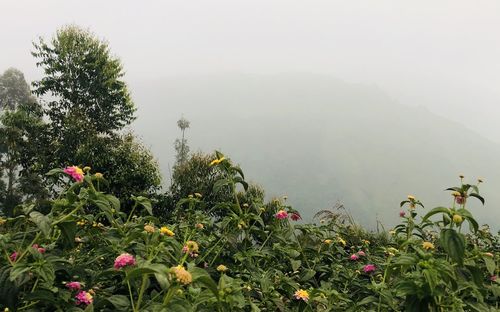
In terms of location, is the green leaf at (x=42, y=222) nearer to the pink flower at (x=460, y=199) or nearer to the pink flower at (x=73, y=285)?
the pink flower at (x=73, y=285)

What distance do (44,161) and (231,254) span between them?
74.4 ft

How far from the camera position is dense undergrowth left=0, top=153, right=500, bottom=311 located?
169 centimetres

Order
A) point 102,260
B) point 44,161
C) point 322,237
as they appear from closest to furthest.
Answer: point 102,260
point 322,237
point 44,161

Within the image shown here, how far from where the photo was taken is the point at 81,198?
6.46 ft

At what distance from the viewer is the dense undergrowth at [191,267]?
1.69 m

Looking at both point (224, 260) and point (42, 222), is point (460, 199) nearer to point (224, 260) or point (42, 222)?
point (224, 260)

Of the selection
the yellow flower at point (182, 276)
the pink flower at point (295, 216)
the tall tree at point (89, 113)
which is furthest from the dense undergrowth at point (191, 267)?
the tall tree at point (89, 113)

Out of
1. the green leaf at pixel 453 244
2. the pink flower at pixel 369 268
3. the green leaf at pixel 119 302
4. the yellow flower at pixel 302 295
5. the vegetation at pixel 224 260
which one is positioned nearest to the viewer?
the green leaf at pixel 119 302

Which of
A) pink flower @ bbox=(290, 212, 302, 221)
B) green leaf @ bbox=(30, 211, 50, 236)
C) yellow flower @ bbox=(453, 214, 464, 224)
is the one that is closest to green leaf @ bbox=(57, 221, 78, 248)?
green leaf @ bbox=(30, 211, 50, 236)

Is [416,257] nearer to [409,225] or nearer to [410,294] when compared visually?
[410,294]

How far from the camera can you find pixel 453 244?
6.59 ft

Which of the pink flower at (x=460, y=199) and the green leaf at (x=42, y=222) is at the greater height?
the pink flower at (x=460, y=199)

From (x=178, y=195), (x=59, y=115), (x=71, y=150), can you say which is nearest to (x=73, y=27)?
(x=59, y=115)

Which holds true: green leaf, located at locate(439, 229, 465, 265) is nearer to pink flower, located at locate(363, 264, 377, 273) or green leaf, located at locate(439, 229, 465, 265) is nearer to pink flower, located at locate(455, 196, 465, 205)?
pink flower, located at locate(455, 196, 465, 205)
